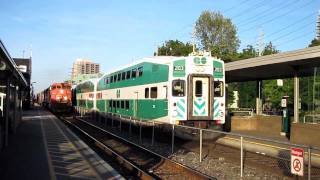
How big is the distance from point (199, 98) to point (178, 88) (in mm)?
1014

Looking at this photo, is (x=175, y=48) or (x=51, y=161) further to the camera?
(x=175, y=48)

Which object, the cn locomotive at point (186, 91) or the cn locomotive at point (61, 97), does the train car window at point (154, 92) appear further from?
the cn locomotive at point (61, 97)

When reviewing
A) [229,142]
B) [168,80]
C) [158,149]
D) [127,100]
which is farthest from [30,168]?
[127,100]

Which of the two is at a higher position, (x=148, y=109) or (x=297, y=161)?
(x=148, y=109)

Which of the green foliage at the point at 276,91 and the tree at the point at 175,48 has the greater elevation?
the tree at the point at 175,48

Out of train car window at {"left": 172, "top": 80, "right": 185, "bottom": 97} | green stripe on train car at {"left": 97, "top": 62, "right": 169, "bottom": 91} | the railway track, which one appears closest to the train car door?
train car window at {"left": 172, "top": 80, "right": 185, "bottom": 97}

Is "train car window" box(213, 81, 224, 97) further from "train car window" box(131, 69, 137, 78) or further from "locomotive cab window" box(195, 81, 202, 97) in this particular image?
"train car window" box(131, 69, 137, 78)

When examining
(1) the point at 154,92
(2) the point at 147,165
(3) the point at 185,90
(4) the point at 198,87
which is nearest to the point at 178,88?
(3) the point at 185,90

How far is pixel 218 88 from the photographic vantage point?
21.2 meters

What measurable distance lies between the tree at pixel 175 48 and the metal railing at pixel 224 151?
66.7 meters

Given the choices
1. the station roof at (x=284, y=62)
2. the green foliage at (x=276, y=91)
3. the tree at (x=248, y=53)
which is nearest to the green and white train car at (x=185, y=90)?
the station roof at (x=284, y=62)

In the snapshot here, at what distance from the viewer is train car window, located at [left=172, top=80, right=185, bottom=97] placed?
20375 millimetres

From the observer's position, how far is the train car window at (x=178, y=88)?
20375mm

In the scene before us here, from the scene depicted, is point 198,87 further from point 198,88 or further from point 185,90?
point 185,90
